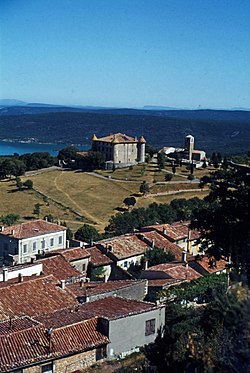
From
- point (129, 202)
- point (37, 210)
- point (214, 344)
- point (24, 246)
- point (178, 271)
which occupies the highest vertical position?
point (214, 344)

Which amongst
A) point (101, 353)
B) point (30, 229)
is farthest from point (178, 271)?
point (30, 229)

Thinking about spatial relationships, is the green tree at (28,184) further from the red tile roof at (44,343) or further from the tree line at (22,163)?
the red tile roof at (44,343)

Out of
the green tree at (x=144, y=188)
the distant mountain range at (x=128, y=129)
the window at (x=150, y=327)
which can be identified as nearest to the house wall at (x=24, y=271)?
the window at (x=150, y=327)

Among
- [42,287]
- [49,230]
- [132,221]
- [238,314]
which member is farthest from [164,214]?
[238,314]

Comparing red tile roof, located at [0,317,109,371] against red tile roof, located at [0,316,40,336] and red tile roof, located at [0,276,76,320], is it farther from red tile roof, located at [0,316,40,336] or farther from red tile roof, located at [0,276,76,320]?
red tile roof, located at [0,276,76,320]

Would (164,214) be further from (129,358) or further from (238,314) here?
(238,314)

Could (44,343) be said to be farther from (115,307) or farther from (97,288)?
(97,288)
